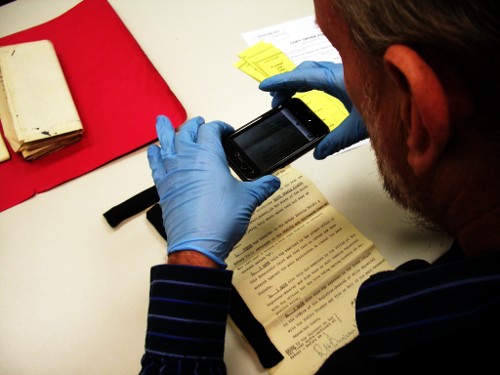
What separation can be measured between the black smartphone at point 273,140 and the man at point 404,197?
40 mm

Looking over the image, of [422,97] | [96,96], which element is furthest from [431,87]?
[96,96]

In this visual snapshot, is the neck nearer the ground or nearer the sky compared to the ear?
nearer the ground

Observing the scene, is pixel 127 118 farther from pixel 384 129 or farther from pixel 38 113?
pixel 384 129

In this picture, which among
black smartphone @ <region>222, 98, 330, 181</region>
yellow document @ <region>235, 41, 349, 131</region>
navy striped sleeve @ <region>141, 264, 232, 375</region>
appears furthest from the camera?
yellow document @ <region>235, 41, 349, 131</region>

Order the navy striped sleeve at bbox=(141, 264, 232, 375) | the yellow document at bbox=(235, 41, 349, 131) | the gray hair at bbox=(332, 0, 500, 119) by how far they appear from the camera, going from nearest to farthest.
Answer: the gray hair at bbox=(332, 0, 500, 119) < the navy striped sleeve at bbox=(141, 264, 232, 375) < the yellow document at bbox=(235, 41, 349, 131)

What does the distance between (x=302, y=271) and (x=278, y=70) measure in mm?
499

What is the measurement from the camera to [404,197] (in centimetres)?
51

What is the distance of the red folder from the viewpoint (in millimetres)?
726

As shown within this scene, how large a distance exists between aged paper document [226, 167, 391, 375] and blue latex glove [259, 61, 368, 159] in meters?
0.09

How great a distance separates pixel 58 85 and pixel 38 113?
0.09 m

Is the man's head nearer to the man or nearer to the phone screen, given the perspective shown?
the man

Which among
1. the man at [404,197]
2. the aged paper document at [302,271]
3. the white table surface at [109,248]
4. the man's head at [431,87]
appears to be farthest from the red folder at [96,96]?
the man's head at [431,87]
